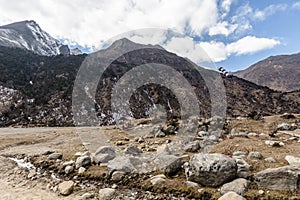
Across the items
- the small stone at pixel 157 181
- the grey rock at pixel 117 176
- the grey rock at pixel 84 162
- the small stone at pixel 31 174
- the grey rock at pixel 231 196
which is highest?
the grey rock at pixel 84 162

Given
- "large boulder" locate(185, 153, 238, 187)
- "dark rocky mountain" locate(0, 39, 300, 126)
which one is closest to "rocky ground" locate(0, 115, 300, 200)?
"large boulder" locate(185, 153, 238, 187)

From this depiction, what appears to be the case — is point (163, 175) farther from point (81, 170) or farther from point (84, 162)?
point (84, 162)

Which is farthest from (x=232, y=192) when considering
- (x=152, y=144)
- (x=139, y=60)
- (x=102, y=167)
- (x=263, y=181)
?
(x=139, y=60)

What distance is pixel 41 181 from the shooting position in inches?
531

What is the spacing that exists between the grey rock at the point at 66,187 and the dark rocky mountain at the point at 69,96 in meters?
42.1

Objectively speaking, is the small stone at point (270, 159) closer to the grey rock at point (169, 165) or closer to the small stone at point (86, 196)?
the grey rock at point (169, 165)

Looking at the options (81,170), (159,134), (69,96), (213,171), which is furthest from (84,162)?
(69,96)

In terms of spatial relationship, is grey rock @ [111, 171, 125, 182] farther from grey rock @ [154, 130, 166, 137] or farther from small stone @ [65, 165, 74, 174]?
grey rock @ [154, 130, 166, 137]

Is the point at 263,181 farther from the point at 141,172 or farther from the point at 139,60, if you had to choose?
the point at 139,60

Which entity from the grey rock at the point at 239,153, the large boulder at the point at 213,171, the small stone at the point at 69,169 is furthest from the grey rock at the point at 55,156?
the grey rock at the point at 239,153

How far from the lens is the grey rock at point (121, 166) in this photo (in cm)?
1309

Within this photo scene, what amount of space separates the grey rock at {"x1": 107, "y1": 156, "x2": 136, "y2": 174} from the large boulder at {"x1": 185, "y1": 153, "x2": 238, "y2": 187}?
3264 millimetres

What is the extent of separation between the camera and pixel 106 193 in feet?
36.6

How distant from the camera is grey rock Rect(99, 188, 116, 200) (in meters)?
11.0
